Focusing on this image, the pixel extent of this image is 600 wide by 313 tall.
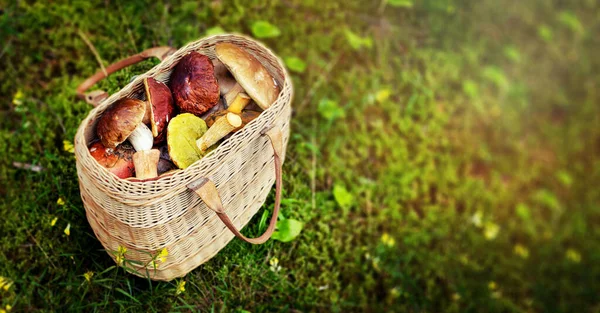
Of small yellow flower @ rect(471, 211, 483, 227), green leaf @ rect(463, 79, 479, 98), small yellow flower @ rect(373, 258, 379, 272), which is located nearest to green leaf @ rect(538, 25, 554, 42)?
green leaf @ rect(463, 79, 479, 98)

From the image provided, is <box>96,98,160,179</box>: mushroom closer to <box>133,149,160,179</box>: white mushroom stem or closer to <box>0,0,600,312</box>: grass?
<box>133,149,160,179</box>: white mushroom stem

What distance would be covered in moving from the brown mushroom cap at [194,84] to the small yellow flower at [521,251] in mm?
3125

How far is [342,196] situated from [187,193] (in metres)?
1.45

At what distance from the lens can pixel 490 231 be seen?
3994 millimetres

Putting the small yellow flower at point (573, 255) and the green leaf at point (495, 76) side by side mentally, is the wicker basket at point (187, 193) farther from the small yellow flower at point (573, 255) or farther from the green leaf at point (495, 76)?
the small yellow flower at point (573, 255)

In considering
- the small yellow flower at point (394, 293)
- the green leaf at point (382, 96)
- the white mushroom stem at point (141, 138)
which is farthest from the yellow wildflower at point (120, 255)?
the green leaf at point (382, 96)

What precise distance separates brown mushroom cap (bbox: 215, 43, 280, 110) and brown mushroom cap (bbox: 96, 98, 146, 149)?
45 cm

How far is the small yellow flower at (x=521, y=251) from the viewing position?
13.7 ft

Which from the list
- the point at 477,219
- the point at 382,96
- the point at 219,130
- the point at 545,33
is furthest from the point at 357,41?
the point at 545,33

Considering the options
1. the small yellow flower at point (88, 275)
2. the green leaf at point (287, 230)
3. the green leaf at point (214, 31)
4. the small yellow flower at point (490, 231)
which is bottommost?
the small yellow flower at point (490, 231)

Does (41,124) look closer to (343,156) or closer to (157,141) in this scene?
(157,141)

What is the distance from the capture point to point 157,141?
2236 millimetres

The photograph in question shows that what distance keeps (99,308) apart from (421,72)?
317 centimetres

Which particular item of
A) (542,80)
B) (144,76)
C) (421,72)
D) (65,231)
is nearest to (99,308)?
(65,231)
